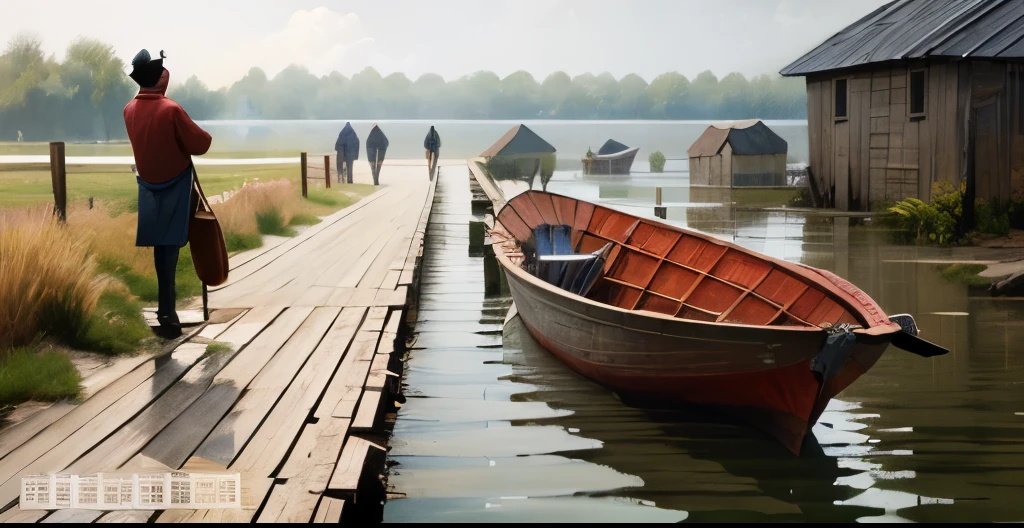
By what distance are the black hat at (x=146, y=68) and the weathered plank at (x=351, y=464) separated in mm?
2549

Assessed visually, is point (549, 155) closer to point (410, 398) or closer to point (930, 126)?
point (930, 126)

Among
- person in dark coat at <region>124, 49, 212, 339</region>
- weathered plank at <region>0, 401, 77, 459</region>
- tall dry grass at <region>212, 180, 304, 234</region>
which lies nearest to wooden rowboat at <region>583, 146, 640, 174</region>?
tall dry grass at <region>212, 180, 304, 234</region>

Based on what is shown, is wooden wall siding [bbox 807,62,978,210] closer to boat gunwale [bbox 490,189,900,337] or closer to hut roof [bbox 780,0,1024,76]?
hut roof [bbox 780,0,1024,76]

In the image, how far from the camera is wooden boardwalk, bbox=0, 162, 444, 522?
381cm

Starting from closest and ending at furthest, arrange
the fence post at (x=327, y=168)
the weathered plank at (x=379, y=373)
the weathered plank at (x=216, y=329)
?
the weathered plank at (x=379, y=373), the weathered plank at (x=216, y=329), the fence post at (x=327, y=168)

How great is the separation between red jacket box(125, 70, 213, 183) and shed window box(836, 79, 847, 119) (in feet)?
45.7

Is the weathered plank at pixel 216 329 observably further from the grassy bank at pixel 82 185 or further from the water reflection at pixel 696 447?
the grassy bank at pixel 82 185

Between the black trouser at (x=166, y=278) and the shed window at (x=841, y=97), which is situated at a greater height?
the shed window at (x=841, y=97)

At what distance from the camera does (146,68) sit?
5750 mm

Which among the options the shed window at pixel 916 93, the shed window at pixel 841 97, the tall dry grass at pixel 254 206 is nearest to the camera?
the tall dry grass at pixel 254 206

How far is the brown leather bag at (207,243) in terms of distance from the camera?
5.99 m

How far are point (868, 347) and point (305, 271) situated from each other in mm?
5887

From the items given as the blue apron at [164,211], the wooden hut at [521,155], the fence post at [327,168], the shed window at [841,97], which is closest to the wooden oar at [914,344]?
the blue apron at [164,211]

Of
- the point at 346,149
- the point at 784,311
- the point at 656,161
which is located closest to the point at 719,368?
the point at 784,311
